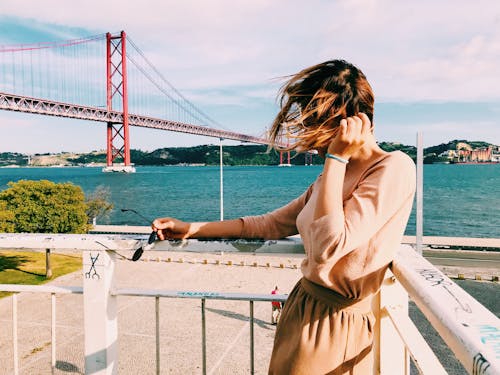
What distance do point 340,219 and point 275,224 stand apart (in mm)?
614

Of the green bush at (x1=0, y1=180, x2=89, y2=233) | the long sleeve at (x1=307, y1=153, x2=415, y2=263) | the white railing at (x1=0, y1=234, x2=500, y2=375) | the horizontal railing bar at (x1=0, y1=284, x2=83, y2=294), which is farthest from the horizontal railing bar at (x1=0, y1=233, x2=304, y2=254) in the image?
the green bush at (x1=0, y1=180, x2=89, y2=233)

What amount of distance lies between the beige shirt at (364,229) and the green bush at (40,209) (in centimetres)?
1962

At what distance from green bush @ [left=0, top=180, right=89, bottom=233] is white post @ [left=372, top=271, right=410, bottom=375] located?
19461mm

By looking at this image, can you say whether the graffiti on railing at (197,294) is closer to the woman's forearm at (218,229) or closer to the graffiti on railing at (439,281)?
the woman's forearm at (218,229)

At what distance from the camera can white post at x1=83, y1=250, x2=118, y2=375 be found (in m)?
1.65

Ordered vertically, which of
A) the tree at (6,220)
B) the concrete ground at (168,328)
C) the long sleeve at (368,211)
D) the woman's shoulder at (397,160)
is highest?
the woman's shoulder at (397,160)

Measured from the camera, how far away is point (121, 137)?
194ft

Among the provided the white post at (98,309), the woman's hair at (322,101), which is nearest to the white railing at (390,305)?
the white post at (98,309)

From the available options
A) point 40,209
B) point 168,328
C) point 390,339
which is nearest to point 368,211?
point 390,339

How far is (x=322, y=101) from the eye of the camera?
3.68 feet

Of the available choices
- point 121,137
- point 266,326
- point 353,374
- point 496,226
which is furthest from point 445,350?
point 121,137

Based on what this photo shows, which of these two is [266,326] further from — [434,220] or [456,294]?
[434,220]

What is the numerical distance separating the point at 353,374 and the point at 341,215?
48 cm

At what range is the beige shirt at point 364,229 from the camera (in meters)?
1.02
